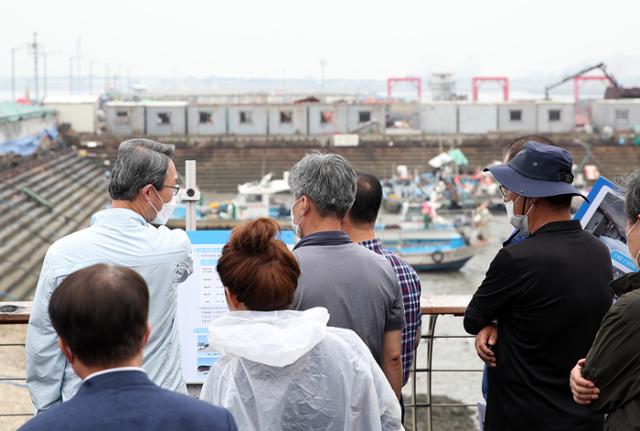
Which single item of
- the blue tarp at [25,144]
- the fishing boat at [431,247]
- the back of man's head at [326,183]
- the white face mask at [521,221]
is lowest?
the fishing boat at [431,247]

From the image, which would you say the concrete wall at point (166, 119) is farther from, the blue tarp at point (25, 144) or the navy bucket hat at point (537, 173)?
the navy bucket hat at point (537, 173)

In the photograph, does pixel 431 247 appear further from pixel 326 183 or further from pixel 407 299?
pixel 326 183

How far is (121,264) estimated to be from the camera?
205 centimetres

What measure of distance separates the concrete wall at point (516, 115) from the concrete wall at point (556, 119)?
272mm

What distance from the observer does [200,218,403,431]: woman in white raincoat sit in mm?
1684

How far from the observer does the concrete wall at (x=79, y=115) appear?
3628 centimetres

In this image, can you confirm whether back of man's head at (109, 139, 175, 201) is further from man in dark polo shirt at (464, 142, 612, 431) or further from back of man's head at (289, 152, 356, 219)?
man in dark polo shirt at (464, 142, 612, 431)

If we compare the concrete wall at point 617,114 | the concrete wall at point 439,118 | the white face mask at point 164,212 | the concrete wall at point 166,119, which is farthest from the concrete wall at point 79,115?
the white face mask at point 164,212

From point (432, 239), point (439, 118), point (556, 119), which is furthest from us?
point (439, 118)

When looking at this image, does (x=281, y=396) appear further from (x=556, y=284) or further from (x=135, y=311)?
(x=556, y=284)

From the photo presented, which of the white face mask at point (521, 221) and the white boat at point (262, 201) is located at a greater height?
the white face mask at point (521, 221)

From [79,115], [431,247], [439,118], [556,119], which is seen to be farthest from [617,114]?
[79,115]

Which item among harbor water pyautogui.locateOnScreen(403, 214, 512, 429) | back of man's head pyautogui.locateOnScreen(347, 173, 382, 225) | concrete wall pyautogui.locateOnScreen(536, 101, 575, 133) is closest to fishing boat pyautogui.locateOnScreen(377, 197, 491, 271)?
harbor water pyautogui.locateOnScreen(403, 214, 512, 429)

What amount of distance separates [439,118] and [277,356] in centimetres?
3643
